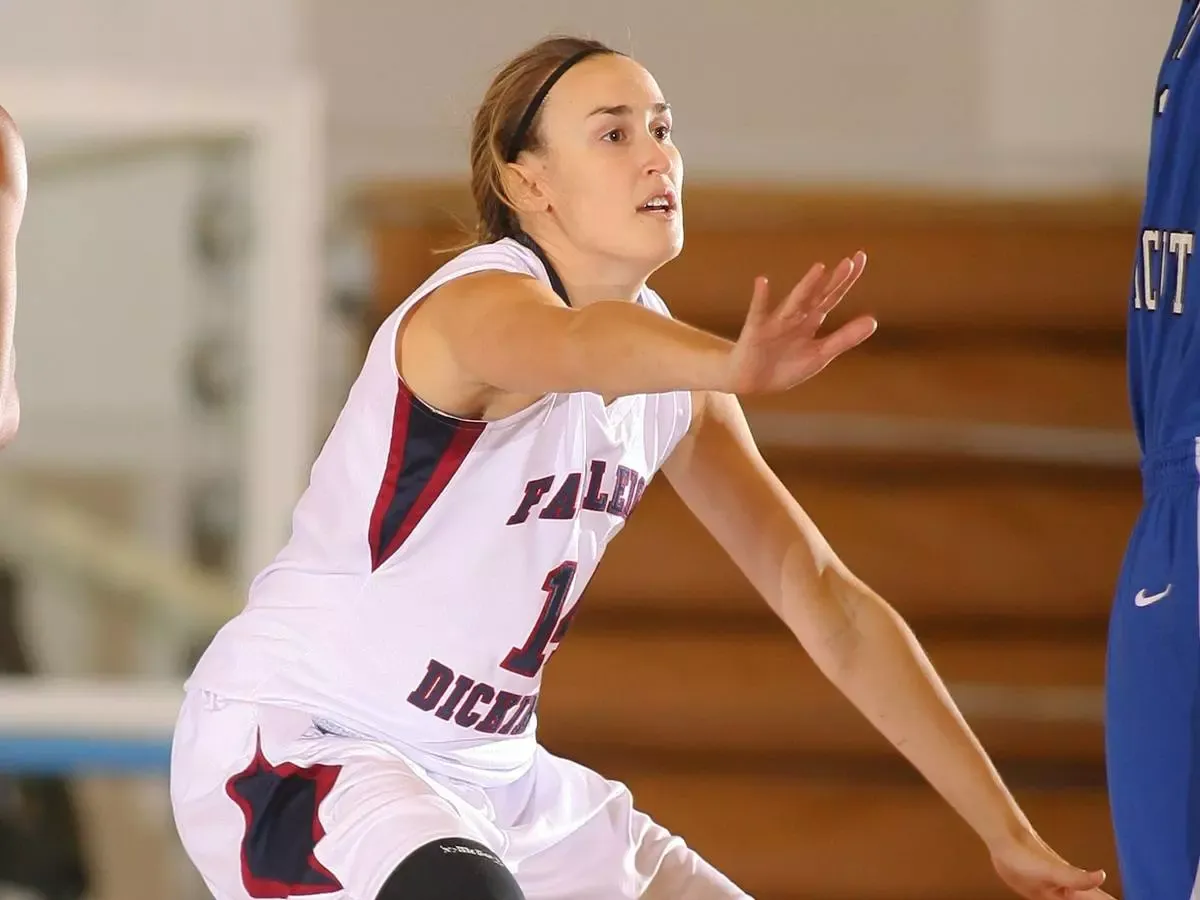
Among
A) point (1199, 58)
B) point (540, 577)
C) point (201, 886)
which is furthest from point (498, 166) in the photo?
point (201, 886)

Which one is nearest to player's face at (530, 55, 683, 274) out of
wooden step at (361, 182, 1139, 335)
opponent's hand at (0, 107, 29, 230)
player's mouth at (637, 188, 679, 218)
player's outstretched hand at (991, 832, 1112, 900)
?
player's mouth at (637, 188, 679, 218)

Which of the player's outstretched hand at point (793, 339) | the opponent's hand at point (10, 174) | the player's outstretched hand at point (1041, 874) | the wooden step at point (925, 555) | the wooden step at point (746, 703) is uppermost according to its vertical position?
the opponent's hand at point (10, 174)

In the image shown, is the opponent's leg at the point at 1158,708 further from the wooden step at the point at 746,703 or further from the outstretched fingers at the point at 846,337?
the wooden step at the point at 746,703

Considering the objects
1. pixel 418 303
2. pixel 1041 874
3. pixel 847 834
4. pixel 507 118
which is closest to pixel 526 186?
pixel 507 118

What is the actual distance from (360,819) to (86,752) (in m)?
2.17

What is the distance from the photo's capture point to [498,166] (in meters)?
1.89

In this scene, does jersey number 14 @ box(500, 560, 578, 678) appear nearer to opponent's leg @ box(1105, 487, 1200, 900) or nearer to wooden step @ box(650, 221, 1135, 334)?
Answer: opponent's leg @ box(1105, 487, 1200, 900)

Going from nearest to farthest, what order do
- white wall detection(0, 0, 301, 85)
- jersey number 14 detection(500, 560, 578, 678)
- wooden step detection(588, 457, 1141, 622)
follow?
1. jersey number 14 detection(500, 560, 578, 678)
2. wooden step detection(588, 457, 1141, 622)
3. white wall detection(0, 0, 301, 85)

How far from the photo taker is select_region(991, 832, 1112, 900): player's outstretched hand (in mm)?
1780

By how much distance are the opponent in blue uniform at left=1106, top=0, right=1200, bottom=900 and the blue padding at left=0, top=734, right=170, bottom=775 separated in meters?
2.38

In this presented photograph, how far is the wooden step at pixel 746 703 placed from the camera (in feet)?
11.5

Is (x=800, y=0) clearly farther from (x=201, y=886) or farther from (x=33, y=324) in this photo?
(x=201, y=886)

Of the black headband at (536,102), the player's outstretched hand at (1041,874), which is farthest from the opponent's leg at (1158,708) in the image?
the black headband at (536,102)

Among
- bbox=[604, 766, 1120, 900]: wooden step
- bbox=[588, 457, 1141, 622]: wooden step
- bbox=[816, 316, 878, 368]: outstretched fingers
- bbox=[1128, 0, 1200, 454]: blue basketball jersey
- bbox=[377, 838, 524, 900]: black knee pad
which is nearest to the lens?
bbox=[816, 316, 878, 368]: outstretched fingers
